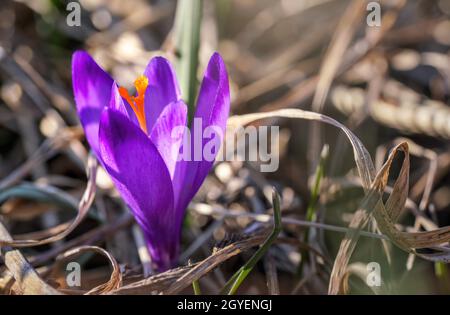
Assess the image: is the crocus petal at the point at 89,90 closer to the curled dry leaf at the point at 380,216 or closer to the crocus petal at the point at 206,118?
the crocus petal at the point at 206,118

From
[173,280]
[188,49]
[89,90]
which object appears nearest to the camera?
[173,280]

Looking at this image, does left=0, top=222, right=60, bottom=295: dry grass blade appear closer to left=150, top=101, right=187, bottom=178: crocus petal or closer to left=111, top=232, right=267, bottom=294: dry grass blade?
left=111, top=232, right=267, bottom=294: dry grass blade

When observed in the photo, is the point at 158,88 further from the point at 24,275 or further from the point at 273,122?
the point at 273,122

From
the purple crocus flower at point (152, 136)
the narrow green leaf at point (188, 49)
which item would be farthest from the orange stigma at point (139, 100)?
the narrow green leaf at point (188, 49)

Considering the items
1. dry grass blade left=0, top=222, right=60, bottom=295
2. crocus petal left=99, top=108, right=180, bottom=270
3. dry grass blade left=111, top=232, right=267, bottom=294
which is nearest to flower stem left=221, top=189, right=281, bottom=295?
dry grass blade left=111, top=232, right=267, bottom=294

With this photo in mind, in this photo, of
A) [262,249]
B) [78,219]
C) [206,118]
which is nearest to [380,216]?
[262,249]
